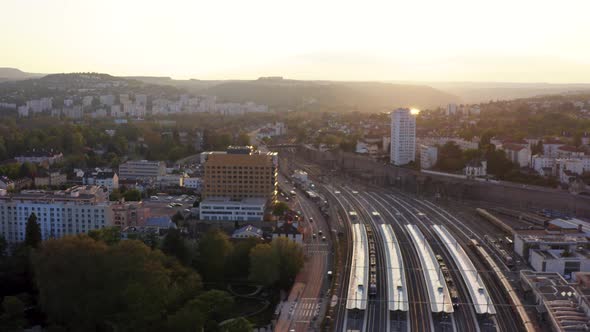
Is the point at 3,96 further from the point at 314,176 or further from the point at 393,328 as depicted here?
the point at 393,328

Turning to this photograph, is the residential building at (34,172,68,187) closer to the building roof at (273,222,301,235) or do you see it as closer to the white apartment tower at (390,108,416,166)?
the building roof at (273,222,301,235)

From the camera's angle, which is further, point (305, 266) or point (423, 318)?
point (305, 266)

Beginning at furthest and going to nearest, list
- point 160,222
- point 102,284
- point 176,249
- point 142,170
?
1. point 142,170
2. point 160,222
3. point 176,249
4. point 102,284

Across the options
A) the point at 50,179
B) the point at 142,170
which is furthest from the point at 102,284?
the point at 142,170

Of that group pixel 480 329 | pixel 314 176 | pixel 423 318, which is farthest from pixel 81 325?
pixel 314 176

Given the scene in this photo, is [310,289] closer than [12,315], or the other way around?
[12,315]

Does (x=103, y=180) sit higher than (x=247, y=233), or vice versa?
(x=103, y=180)

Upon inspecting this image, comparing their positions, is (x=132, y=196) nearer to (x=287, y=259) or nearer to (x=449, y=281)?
(x=287, y=259)
